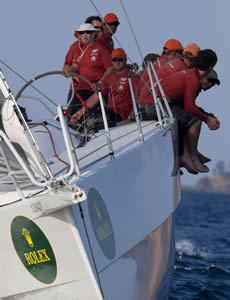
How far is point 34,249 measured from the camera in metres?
3.76

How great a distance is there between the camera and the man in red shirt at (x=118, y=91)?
5.64 metres

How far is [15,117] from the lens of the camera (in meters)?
3.73

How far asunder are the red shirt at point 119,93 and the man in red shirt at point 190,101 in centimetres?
14

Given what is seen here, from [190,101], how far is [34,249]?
2.42 m

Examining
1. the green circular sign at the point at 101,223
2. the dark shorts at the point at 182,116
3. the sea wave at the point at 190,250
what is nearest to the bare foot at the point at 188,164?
the dark shorts at the point at 182,116

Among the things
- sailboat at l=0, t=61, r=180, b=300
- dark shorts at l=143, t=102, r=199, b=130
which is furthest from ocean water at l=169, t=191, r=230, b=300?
sailboat at l=0, t=61, r=180, b=300

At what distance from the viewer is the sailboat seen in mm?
3598

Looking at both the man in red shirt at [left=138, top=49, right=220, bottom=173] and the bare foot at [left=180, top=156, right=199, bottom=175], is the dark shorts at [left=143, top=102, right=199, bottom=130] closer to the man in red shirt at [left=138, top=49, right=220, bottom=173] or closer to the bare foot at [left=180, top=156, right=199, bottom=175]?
the man in red shirt at [left=138, top=49, right=220, bottom=173]

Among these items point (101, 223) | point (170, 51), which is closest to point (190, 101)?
point (170, 51)

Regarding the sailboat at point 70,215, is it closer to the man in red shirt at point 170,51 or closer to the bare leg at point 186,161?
the bare leg at point 186,161

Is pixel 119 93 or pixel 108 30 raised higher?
pixel 108 30

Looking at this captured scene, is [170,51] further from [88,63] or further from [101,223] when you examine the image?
[101,223]

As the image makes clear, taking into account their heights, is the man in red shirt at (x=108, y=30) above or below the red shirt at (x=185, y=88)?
above

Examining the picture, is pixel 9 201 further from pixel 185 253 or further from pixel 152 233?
pixel 185 253
